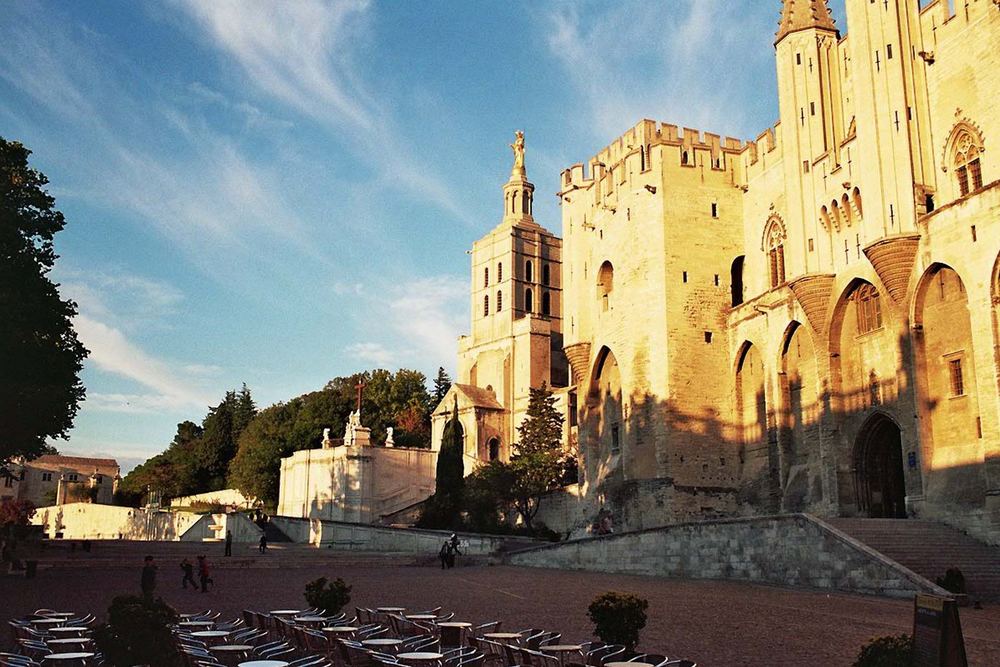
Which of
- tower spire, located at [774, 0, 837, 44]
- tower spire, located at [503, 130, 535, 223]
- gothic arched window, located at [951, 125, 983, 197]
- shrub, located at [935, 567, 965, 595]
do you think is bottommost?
shrub, located at [935, 567, 965, 595]

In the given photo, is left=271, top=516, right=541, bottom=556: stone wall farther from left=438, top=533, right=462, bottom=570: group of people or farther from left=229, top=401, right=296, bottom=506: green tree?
left=229, top=401, right=296, bottom=506: green tree

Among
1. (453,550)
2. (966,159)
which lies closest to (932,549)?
(966,159)

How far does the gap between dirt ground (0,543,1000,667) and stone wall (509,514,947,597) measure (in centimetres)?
77

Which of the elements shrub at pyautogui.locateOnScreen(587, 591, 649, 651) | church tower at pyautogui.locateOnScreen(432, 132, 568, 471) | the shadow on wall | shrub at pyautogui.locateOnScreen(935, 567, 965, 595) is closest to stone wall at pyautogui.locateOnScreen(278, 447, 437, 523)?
church tower at pyautogui.locateOnScreen(432, 132, 568, 471)

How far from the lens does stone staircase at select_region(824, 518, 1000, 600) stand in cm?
2123

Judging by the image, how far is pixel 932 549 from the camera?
74.9ft

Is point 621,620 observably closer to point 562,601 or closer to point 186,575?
point 562,601

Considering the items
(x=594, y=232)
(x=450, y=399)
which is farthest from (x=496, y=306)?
(x=594, y=232)

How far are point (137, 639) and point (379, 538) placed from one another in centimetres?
3198

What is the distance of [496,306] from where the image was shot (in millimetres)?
71938

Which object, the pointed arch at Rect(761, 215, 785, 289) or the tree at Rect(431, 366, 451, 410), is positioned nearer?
the pointed arch at Rect(761, 215, 785, 289)

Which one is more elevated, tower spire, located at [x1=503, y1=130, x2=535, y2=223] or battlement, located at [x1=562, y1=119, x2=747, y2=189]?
tower spire, located at [x1=503, y1=130, x2=535, y2=223]

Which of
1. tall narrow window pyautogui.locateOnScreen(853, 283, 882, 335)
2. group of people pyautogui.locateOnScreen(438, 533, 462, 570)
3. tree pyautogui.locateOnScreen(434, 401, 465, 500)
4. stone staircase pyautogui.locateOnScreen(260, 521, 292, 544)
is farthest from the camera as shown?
stone staircase pyautogui.locateOnScreen(260, 521, 292, 544)

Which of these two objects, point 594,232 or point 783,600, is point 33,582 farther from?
point 594,232
